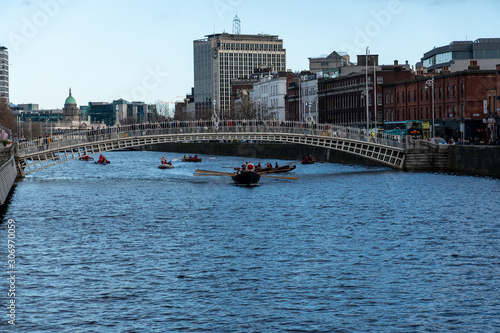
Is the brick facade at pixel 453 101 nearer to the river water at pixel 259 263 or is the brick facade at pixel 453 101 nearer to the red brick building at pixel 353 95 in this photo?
the red brick building at pixel 353 95

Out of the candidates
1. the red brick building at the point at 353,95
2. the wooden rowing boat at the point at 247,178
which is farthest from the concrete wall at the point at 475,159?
the red brick building at the point at 353,95

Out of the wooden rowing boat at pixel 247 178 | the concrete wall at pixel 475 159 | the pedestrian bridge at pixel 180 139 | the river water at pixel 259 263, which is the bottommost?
the river water at pixel 259 263

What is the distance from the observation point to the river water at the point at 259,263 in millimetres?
27125

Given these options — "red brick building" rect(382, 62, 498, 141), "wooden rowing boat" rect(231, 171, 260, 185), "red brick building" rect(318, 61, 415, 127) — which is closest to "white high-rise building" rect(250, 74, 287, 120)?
"red brick building" rect(318, 61, 415, 127)

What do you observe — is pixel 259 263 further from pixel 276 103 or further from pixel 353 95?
pixel 276 103

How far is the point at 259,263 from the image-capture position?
117 feet

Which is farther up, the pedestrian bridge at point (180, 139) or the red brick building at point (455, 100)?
the red brick building at point (455, 100)

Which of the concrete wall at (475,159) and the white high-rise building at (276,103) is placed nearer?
the concrete wall at (475,159)

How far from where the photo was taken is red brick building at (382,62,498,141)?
104438 mm

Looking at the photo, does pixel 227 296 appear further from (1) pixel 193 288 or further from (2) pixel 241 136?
(2) pixel 241 136

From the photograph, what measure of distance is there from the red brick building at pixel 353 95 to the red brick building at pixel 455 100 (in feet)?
25.8

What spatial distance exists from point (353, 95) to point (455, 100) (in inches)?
1515

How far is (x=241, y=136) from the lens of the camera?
87438 mm

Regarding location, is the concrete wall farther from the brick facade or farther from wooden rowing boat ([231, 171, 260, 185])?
wooden rowing boat ([231, 171, 260, 185])
